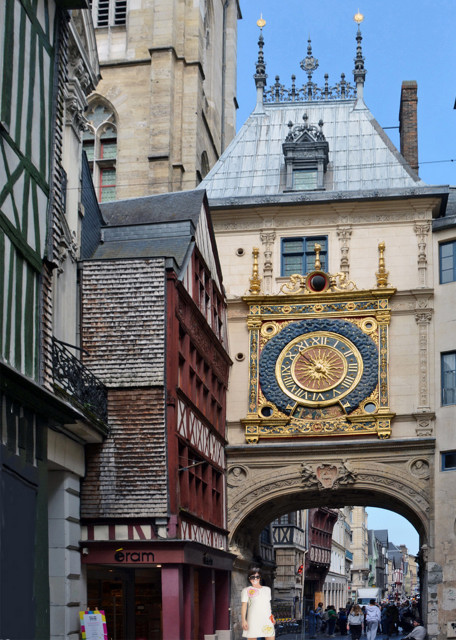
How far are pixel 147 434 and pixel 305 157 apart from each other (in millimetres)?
14796

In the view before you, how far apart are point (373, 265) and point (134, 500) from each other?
514 inches

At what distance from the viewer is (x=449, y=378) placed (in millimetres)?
30453

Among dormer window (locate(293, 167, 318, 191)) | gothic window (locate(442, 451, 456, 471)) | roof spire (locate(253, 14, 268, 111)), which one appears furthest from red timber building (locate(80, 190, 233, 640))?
roof spire (locate(253, 14, 268, 111))

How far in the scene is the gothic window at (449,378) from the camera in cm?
3030

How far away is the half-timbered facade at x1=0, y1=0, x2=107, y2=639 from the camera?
1496 centimetres

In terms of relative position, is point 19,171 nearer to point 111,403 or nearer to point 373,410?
point 111,403

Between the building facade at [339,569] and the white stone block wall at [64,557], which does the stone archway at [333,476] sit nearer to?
the white stone block wall at [64,557]

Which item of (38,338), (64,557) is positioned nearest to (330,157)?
(64,557)

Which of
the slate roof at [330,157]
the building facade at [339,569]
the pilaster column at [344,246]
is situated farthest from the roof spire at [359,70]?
the building facade at [339,569]

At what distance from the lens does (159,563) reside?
21281 mm

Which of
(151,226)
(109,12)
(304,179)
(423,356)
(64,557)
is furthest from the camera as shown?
(109,12)

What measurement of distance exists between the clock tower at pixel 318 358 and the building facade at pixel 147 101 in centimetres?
907

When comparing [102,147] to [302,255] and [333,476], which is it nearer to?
[302,255]

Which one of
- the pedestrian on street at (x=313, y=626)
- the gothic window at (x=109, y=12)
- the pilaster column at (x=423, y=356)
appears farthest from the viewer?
the gothic window at (x=109, y=12)
